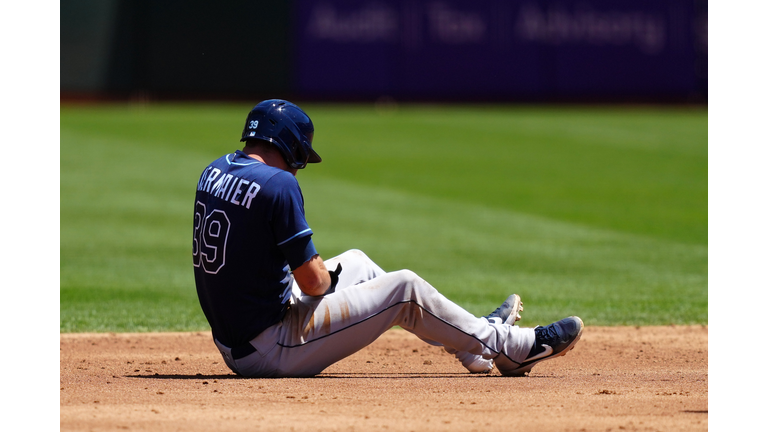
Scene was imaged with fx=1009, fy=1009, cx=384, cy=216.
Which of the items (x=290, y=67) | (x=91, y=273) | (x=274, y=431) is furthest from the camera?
(x=290, y=67)

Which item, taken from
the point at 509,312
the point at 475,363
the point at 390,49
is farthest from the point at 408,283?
the point at 390,49

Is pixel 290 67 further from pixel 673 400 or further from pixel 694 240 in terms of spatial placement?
pixel 673 400

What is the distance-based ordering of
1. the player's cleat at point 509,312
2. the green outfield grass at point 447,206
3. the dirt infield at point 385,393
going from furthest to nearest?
the green outfield grass at point 447,206 < the player's cleat at point 509,312 < the dirt infield at point 385,393

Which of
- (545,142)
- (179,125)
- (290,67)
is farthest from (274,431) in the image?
(290,67)

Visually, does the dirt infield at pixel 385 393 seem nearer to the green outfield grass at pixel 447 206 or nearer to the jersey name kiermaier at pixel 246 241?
the jersey name kiermaier at pixel 246 241

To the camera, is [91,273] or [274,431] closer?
[274,431]

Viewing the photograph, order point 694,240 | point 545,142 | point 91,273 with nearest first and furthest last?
point 91,273 < point 694,240 < point 545,142

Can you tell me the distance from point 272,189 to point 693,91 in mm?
29116

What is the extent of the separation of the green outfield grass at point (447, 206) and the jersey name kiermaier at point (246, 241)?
266 centimetres

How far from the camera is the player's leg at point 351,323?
502 cm

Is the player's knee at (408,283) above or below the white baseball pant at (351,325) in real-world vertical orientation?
above

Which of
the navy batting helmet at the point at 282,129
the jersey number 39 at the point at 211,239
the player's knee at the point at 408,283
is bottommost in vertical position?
the player's knee at the point at 408,283

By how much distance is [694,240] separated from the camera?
12.6 m

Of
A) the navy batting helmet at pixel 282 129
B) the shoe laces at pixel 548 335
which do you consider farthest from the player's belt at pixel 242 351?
the shoe laces at pixel 548 335
